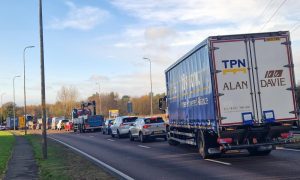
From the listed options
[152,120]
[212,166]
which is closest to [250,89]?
[212,166]

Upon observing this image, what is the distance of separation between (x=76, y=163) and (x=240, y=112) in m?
6.41

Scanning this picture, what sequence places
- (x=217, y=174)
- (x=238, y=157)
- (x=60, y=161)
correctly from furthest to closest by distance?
(x=60, y=161) < (x=238, y=157) < (x=217, y=174)

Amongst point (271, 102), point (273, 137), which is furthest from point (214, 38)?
point (273, 137)

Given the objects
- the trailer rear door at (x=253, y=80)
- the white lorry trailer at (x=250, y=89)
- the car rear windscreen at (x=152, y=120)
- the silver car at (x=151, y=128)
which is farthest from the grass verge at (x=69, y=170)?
the car rear windscreen at (x=152, y=120)

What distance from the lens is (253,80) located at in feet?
48.1

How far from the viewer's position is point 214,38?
14672 millimetres

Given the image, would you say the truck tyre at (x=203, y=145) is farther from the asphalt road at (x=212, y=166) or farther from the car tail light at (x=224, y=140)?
the car tail light at (x=224, y=140)

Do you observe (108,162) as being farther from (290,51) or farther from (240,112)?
(290,51)

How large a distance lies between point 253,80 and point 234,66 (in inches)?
Result: 30.4

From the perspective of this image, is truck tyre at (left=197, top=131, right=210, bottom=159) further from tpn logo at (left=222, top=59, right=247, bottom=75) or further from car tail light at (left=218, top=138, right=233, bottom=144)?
tpn logo at (left=222, top=59, right=247, bottom=75)

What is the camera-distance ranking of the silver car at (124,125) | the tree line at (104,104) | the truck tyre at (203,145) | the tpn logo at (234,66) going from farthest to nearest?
the tree line at (104,104), the silver car at (124,125), the truck tyre at (203,145), the tpn logo at (234,66)

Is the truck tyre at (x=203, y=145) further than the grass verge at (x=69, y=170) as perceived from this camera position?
Yes

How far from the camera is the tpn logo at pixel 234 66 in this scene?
14.7 m

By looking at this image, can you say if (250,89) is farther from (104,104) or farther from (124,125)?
(104,104)
